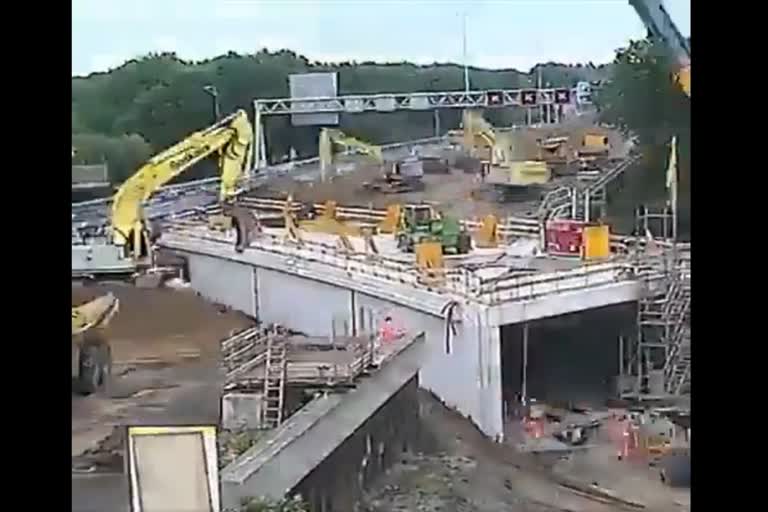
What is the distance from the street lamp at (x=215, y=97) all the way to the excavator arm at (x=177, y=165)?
15 millimetres

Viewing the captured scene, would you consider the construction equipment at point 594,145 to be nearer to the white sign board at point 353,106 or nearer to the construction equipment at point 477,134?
the construction equipment at point 477,134

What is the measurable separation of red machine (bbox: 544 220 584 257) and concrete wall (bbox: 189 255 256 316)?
511 mm

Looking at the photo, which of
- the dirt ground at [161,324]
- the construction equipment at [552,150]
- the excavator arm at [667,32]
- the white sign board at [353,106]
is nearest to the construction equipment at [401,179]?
the white sign board at [353,106]

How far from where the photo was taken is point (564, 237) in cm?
211

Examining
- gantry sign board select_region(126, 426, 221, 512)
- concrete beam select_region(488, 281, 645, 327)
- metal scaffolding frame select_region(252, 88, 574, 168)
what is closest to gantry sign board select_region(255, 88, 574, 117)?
metal scaffolding frame select_region(252, 88, 574, 168)

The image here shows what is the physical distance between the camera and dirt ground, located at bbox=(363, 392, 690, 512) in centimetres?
207

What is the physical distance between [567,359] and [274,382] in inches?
19.4

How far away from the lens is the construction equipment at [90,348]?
205 cm

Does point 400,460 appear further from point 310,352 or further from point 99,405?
point 99,405

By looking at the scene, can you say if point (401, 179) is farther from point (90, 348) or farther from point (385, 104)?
point (90, 348)

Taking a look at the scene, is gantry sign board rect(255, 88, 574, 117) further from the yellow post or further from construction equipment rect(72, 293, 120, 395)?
construction equipment rect(72, 293, 120, 395)
